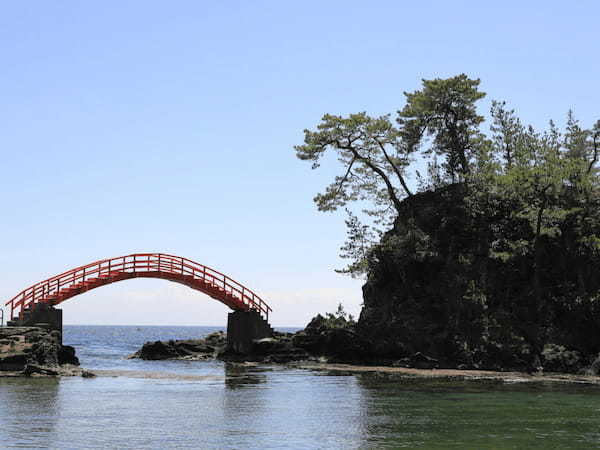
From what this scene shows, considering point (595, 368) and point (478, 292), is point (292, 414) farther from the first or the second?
point (478, 292)

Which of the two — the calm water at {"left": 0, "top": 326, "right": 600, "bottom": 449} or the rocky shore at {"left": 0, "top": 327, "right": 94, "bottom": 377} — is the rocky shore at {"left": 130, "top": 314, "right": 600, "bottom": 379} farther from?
the rocky shore at {"left": 0, "top": 327, "right": 94, "bottom": 377}

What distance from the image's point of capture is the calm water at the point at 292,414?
20016mm

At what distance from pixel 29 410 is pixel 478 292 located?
27.3 m

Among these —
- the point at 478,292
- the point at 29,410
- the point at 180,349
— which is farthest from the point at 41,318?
the point at 478,292

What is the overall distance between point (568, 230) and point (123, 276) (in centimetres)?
2671

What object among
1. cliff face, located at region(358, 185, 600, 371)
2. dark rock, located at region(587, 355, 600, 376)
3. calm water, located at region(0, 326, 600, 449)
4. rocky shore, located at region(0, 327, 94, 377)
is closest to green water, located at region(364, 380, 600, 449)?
calm water, located at region(0, 326, 600, 449)

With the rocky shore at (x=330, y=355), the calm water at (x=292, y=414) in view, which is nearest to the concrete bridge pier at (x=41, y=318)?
the calm water at (x=292, y=414)

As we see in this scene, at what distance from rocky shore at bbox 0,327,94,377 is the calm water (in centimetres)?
172

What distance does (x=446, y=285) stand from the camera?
153 feet

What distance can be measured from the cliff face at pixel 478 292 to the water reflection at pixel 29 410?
21269 mm

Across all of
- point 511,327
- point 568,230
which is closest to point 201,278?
point 511,327

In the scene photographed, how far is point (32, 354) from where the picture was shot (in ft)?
121

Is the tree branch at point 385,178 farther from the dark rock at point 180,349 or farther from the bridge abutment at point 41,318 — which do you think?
the bridge abutment at point 41,318

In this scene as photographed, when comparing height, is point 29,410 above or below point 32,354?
below
